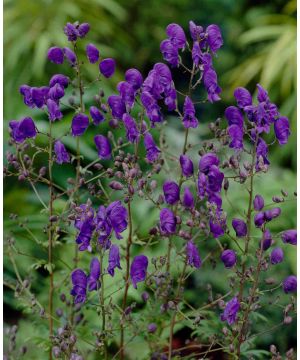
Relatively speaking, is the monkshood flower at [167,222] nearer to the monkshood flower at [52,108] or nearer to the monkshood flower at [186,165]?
the monkshood flower at [186,165]

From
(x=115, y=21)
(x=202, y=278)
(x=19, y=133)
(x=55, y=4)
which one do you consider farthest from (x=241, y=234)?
(x=115, y=21)

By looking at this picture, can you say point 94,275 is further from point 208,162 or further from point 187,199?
point 208,162

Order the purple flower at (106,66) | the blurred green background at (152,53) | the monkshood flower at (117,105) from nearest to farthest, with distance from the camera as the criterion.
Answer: the monkshood flower at (117,105) < the purple flower at (106,66) < the blurred green background at (152,53)

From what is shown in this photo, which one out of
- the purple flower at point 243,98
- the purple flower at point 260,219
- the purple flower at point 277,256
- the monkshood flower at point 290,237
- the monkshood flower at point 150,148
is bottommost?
the purple flower at point 277,256

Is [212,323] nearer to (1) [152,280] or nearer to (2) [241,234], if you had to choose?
(1) [152,280]

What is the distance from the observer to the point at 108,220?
76.4 inches

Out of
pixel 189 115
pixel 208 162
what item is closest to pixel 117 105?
pixel 189 115

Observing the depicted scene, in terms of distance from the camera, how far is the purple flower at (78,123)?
212 cm

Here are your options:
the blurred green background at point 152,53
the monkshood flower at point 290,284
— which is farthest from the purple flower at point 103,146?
the blurred green background at point 152,53

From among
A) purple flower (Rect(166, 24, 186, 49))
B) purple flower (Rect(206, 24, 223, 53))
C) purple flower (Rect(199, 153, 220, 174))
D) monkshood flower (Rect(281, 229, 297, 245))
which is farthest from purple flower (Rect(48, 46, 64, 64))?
monkshood flower (Rect(281, 229, 297, 245))

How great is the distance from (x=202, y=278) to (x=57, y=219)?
2100 millimetres

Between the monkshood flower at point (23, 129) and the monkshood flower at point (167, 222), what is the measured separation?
0.44 metres

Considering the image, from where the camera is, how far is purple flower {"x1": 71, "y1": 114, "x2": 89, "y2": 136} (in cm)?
212

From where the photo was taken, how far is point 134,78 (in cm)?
203
